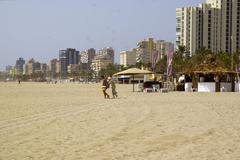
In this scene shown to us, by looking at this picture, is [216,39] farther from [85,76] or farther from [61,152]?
[61,152]

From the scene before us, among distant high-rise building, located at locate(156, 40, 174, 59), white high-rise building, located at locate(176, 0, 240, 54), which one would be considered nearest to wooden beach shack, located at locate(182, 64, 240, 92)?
distant high-rise building, located at locate(156, 40, 174, 59)

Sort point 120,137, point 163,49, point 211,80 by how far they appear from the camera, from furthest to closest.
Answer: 1. point 163,49
2. point 211,80
3. point 120,137

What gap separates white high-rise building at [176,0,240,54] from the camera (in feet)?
353

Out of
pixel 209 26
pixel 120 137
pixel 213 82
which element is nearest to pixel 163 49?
pixel 209 26

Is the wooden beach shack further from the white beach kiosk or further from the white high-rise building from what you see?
the white high-rise building

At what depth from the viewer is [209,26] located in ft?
365

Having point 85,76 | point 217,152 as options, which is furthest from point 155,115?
point 85,76

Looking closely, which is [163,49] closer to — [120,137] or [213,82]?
[213,82]

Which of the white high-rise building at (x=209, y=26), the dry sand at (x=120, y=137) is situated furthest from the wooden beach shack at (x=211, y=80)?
the white high-rise building at (x=209, y=26)

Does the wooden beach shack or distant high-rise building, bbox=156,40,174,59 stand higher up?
distant high-rise building, bbox=156,40,174,59

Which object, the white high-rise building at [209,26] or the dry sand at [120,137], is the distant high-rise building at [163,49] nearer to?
the white high-rise building at [209,26]

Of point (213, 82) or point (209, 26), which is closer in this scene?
point (213, 82)

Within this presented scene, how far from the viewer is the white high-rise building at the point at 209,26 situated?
107562 millimetres

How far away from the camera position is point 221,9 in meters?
107
